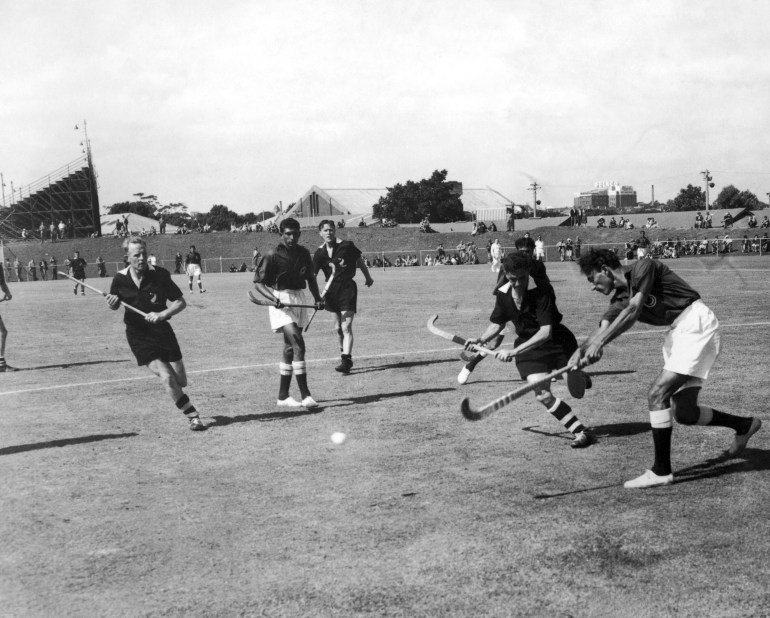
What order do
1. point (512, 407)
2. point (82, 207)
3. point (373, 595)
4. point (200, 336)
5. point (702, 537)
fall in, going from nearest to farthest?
point (373, 595) < point (702, 537) < point (512, 407) < point (200, 336) < point (82, 207)

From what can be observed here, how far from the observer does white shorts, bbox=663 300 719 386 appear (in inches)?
250

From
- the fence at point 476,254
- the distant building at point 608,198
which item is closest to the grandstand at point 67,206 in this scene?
the fence at point 476,254

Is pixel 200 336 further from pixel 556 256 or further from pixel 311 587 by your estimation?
pixel 556 256

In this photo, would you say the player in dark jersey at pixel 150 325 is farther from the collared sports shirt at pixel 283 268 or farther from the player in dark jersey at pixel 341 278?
the player in dark jersey at pixel 341 278

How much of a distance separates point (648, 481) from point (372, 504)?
2098mm

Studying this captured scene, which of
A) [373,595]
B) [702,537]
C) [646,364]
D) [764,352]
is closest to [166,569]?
[373,595]

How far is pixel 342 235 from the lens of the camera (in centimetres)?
7844

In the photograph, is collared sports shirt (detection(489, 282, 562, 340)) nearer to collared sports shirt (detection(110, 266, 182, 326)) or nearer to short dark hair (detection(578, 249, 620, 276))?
short dark hair (detection(578, 249, 620, 276))

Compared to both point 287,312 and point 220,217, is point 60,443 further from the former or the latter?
point 220,217

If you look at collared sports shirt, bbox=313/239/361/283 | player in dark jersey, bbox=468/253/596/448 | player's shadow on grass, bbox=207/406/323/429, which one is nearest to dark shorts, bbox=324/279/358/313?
collared sports shirt, bbox=313/239/361/283

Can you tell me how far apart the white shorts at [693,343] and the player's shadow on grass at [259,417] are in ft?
14.4

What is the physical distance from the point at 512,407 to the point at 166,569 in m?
5.34

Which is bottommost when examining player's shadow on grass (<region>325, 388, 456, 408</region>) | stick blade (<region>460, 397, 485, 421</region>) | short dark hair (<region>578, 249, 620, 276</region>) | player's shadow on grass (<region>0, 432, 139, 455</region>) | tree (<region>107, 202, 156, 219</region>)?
player's shadow on grass (<region>325, 388, 456, 408</region>)

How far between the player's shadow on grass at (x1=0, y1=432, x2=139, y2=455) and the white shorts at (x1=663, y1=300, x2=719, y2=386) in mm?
5327
